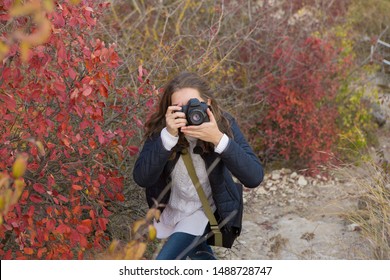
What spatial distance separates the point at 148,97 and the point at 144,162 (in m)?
0.93

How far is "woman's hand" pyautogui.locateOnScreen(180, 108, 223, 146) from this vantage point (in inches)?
113

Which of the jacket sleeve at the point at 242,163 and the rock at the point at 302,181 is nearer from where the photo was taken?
the jacket sleeve at the point at 242,163

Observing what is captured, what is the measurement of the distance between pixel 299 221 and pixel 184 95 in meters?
2.53

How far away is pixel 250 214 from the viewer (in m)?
5.56

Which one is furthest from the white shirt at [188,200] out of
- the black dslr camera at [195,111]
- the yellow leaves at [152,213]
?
the yellow leaves at [152,213]

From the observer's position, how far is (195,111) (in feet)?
9.42

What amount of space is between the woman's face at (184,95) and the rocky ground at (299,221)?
4.18 feet

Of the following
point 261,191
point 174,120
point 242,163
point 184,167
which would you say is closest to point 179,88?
point 174,120

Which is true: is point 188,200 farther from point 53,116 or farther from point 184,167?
Result: point 53,116

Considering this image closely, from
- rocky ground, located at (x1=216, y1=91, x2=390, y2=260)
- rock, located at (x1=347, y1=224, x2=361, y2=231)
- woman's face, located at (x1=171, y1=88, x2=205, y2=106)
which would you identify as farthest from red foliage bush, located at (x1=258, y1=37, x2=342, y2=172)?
woman's face, located at (x1=171, y1=88, x2=205, y2=106)

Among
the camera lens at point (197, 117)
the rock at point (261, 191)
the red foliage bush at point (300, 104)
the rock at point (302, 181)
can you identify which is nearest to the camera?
the camera lens at point (197, 117)

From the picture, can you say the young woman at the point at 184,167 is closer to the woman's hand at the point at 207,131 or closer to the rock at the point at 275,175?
the woman's hand at the point at 207,131

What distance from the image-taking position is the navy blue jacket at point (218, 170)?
2945 millimetres

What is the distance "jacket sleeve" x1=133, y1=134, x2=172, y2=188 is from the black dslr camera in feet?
0.62
